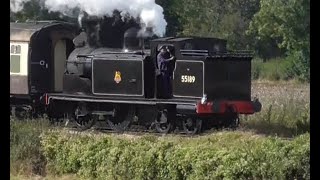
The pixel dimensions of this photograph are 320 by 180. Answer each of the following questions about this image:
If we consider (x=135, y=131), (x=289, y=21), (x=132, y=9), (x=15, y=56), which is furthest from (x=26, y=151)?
(x=289, y=21)

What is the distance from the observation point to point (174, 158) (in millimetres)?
9812

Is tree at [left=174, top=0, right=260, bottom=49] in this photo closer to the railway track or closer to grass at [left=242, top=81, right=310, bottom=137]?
grass at [left=242, top=81, right=310, bottom=137]

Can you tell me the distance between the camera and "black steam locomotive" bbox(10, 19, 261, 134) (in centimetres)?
1434

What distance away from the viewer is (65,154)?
36.5ft

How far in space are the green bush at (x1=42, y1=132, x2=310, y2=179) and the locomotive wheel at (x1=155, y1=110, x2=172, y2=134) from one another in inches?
106

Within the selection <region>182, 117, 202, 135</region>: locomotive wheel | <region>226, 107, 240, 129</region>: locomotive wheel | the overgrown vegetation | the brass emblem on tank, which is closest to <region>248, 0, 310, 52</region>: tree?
the overgrown vegetation

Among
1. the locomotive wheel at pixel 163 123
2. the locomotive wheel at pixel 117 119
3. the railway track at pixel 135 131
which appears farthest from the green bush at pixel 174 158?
the locomotive wheel at pixel 117 119

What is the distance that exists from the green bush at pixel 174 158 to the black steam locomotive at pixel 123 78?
2.54 metres

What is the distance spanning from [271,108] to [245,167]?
7.06 metres

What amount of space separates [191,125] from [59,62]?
174 inches

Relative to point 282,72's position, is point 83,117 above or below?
below

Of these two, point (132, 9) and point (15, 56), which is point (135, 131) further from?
point (15, 56)

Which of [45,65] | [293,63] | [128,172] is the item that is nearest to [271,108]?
[45,65]

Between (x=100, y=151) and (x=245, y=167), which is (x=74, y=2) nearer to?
(x=100, y=151)
